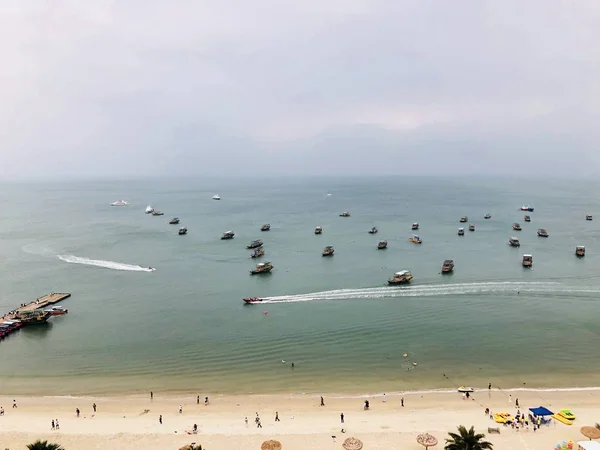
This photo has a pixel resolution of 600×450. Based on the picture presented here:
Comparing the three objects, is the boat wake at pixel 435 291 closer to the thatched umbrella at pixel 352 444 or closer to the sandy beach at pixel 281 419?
the sandy beach at pixel 281 419

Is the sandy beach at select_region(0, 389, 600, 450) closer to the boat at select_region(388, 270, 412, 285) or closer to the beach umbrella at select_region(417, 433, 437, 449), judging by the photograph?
the beach umbrella at select_region(417, 433, 437, 449)

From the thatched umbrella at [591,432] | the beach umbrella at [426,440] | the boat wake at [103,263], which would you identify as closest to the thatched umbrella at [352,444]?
the beach umbrella at [426,440]

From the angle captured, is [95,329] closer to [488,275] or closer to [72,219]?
[488,275]

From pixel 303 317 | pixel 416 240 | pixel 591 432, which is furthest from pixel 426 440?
pixel 416 240

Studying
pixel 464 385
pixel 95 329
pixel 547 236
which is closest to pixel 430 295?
pixel 464 385

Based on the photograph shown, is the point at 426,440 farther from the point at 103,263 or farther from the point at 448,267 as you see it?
the point at 103,263

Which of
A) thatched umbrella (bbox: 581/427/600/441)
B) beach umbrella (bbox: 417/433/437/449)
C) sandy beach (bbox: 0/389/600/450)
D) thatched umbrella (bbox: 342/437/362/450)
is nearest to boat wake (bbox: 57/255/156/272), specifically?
sandy beach (bbox: 0/389/600/450)
